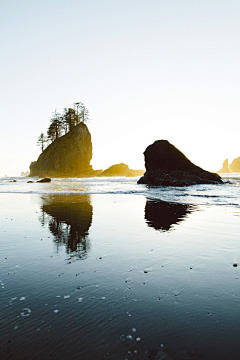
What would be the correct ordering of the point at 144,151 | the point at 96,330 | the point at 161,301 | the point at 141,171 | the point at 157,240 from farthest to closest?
the point at 141,171, the point at 144,151, the point at 157,240, the point at 161,301, the point at 96,330

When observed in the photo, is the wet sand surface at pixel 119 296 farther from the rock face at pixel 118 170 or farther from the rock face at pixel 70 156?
the rock face at pixel 118 170

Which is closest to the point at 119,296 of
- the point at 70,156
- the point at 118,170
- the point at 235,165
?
the point at 70,156

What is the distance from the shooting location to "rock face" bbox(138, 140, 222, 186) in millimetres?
26981

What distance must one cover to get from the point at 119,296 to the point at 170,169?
2728cm

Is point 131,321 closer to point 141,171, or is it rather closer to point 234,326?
point 234,326

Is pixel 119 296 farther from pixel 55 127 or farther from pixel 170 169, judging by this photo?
pixel 55 127

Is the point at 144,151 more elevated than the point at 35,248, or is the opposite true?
the point at 144,151

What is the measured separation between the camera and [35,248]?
5152mm

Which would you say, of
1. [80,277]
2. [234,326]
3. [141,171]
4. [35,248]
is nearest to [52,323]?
[80,277]

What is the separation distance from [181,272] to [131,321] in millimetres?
1546

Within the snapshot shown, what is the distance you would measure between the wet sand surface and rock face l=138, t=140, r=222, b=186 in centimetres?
2143

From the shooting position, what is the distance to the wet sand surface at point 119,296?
7.48 feet

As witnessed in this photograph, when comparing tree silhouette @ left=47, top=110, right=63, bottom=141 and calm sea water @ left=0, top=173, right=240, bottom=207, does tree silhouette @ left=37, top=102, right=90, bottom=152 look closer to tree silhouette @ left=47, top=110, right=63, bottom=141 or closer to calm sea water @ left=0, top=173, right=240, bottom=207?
tree silhouette @ left=47, top=110, right=63, bottom=141

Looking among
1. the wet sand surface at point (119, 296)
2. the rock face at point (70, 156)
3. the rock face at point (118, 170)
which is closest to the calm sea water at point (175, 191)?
the wet sand surface at point (119, 296)
